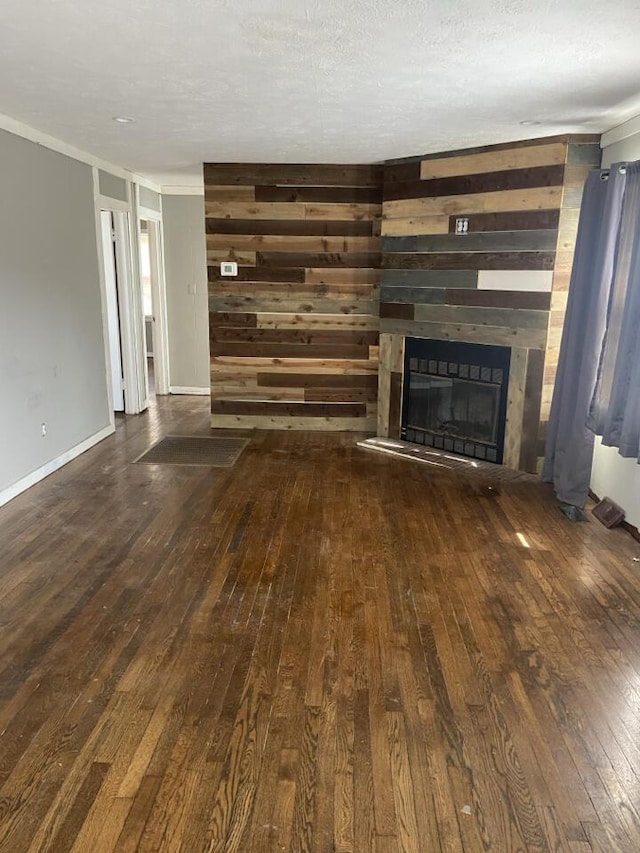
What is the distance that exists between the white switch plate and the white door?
1085 mm

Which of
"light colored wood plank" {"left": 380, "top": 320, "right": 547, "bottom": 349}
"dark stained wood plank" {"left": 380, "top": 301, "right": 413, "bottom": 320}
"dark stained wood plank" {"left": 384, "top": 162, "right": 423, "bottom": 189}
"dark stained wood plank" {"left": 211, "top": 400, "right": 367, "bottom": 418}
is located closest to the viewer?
"light colored wood plank" {"left": 380, "top": 320, "right": 547, "bottom": 349}

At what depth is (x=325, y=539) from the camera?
358cm

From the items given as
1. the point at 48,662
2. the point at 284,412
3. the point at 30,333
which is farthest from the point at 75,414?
the point at 48,662

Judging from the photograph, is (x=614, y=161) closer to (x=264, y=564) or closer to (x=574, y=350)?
(x=574, y=350)

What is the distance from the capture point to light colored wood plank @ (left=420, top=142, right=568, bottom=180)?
4.34m

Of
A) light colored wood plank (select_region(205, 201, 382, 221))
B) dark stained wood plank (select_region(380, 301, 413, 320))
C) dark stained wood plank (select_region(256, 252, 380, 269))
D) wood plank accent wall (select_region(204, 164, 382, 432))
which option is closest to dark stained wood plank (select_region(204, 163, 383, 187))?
wood plank accent wall (select_region(204, 164, 382, 432))

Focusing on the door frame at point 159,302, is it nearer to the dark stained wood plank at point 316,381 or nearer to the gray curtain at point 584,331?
the dark stained wood plank at point 316,381

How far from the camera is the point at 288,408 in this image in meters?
6.09

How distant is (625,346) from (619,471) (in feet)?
2.73

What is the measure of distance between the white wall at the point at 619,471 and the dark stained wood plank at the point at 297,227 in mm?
2105

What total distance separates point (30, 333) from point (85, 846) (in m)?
3.48

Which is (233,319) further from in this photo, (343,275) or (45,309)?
(45,309)

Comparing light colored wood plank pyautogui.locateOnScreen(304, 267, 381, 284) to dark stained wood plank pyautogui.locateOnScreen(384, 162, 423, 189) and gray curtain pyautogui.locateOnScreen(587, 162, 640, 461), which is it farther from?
gray curtain pyautogui.locateOnScreen(587, 162, 640, 461)

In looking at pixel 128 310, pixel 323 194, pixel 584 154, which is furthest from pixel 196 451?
pixel 584 154
